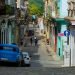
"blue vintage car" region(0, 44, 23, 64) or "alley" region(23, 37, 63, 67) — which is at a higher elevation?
"blue vintage car" region(0, 44, 23, 64)

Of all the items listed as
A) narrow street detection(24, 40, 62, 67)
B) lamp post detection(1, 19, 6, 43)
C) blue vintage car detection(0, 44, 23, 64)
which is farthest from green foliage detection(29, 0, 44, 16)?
blue vintage car detection(0, 44, 23, 64)

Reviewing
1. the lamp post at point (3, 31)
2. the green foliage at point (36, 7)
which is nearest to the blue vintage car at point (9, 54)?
the lamp post at point (3, 31)

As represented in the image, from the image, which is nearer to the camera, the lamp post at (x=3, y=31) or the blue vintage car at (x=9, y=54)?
the blue vintage car at (x=9, y=54)

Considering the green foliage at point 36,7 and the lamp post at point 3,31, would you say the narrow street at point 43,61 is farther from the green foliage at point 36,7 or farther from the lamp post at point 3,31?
the green foliage at point 36,7

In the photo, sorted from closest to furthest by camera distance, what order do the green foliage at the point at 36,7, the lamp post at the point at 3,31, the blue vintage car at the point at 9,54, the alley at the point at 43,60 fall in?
the blue vintage car at the point at 9,54, the alley at the point at 43,60, the lamp post at the point at 3,31, the green foliage at the point at 36,7

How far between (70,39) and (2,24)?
10.0 meters

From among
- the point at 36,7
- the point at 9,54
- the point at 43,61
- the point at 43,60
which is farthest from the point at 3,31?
the point at 36,7

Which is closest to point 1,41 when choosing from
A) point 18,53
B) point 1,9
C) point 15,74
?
point 1,9

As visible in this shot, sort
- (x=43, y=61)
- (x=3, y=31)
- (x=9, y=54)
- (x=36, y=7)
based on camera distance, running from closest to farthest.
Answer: (x=9, y=54), (x=43, y=61), (x=3, y=31), (x=36, y=7)

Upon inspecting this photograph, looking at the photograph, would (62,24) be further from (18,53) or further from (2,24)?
(18,53)

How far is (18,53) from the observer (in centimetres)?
2788

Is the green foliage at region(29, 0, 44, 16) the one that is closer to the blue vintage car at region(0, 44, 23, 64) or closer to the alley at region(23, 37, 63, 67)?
the alley at region(23, 37, 63, 67)

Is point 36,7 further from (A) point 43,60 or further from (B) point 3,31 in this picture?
(A) point 43,60

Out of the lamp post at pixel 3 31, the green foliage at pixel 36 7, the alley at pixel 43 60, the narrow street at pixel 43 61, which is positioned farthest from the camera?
the green foliage at pixel 36 7
